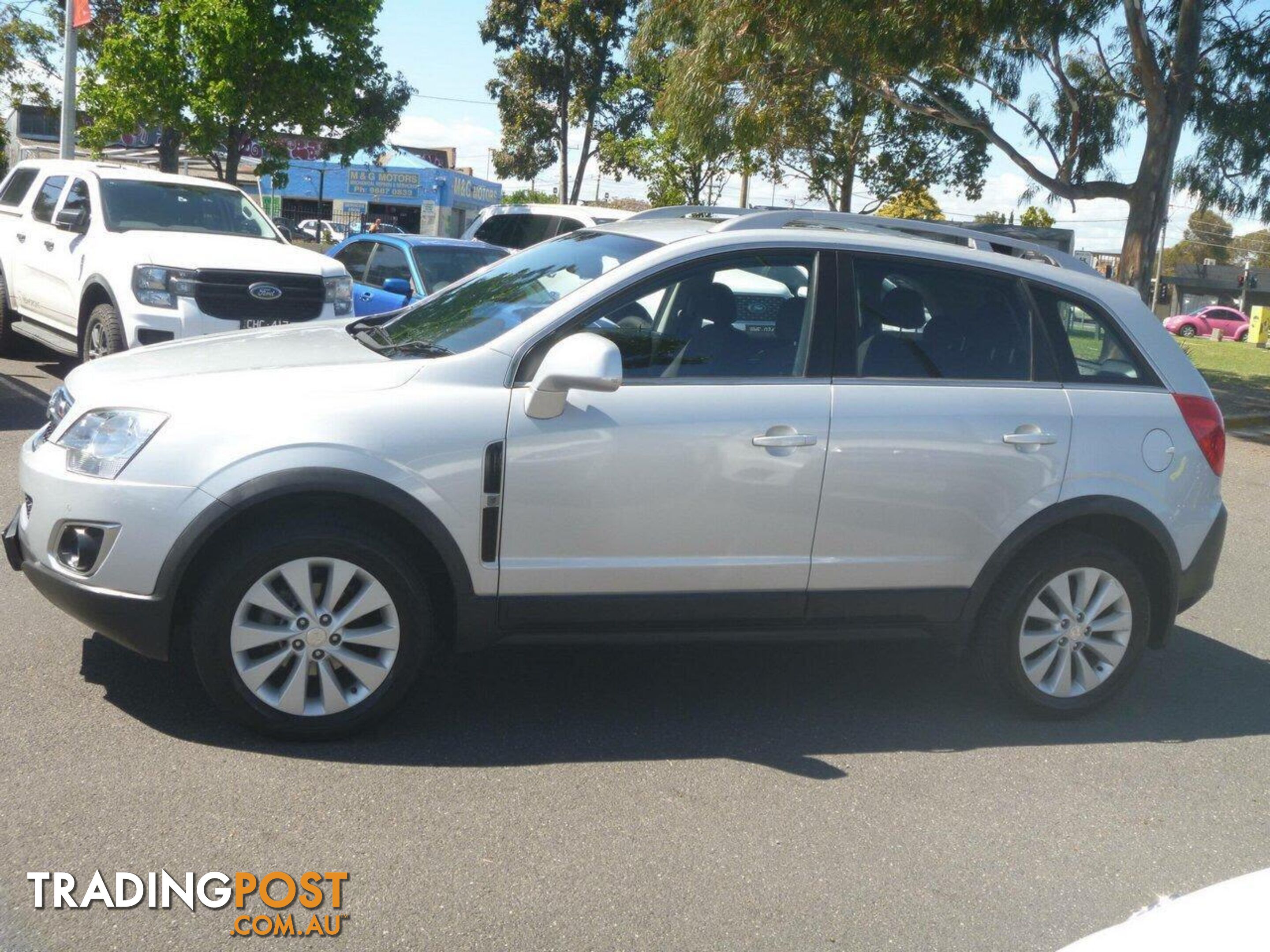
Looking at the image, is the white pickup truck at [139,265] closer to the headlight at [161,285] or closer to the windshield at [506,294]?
the headlight at [161,285]

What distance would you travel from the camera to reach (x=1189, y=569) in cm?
517

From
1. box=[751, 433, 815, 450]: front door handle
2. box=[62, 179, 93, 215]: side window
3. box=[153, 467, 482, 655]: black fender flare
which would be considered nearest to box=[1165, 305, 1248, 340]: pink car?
box=[62, 179, 93, 215]: side window

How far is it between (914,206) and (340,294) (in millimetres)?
22942

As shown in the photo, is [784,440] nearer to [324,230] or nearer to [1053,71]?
[1053,71]

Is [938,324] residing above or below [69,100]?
below

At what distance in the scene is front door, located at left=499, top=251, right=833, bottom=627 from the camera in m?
4.34

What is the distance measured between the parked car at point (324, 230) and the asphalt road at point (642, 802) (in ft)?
139

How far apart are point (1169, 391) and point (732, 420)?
1.91m

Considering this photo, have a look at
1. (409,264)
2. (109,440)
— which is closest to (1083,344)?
(109,440)

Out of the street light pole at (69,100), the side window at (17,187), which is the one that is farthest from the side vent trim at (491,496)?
the street light pole at (69,100)

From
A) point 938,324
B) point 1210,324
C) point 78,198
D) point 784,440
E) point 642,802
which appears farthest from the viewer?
point 1210,324

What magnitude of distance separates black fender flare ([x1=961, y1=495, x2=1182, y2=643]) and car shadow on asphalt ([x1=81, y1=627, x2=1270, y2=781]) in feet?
1.76

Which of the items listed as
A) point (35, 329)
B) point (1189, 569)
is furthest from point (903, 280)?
point (35, 329)

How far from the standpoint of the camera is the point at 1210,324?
176 ft
